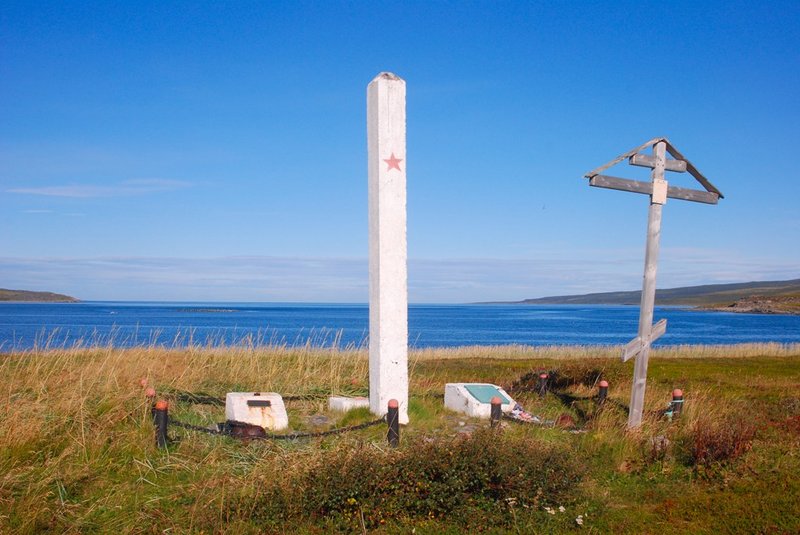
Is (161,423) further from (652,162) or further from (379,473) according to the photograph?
(652,162)

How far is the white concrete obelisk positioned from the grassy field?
789 millimetres

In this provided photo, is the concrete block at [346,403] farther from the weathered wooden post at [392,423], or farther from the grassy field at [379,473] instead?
the weathered wooden post at [392,423]

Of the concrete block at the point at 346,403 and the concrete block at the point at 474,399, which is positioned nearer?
the concrete block at the point at 346,403

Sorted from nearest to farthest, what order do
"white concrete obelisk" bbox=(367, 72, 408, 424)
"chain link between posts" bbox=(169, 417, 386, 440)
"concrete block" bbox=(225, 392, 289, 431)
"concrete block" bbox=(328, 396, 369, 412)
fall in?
"chain link between posts" bbox=(169, 417, 386, 440), "concrete block" bbox=(225, 392, 289, 431), "white concrete obelisk" bbox=(367, 72, 408, 424), "concrete block" bbox=(328, 396, 369, 412)

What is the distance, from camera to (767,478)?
7.70 m

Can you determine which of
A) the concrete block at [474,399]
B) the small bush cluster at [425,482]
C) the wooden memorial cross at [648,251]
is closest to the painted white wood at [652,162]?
the wooden memorial cross at [648,251]

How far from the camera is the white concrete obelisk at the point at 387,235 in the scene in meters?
9.76

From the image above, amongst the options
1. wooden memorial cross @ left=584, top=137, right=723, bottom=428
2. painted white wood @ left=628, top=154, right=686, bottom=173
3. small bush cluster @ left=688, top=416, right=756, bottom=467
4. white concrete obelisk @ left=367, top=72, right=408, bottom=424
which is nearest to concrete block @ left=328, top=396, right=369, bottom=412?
white concrete obelisk @ left=367, top=72, right=408, bottom=424

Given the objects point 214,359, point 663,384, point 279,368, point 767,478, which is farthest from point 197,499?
point 663,384

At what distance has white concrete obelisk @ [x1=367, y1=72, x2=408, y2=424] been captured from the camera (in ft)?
32.0

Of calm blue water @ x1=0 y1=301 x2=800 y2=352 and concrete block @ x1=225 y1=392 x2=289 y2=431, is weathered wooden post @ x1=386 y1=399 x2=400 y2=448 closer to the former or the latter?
concrete block @ x1=225 y1=392 x2=289 y2=431

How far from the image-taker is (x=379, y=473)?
649 cm

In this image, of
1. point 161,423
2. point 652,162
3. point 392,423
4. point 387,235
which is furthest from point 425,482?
point 652,162

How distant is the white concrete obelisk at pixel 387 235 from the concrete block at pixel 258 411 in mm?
1428
